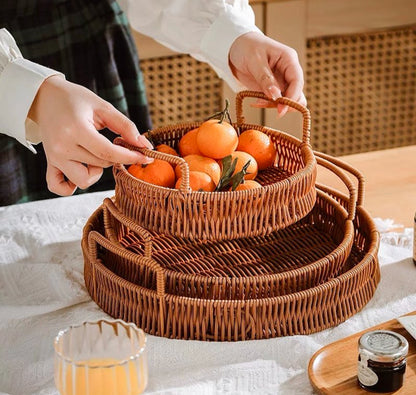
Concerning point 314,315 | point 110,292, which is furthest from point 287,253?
point 110,292

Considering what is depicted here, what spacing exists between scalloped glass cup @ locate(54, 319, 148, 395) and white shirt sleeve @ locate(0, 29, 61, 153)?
0.38 meters

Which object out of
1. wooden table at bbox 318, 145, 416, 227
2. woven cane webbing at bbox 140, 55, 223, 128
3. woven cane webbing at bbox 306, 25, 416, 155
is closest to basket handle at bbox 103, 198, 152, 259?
wooden table at bbox 318, 145, 416, 227

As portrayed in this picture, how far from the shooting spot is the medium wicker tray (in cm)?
118

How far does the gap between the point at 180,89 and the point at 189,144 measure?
1.62 meters

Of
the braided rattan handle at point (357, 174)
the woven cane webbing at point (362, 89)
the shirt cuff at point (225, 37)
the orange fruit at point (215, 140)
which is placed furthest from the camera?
the woven cane webbing at point (362, 89)

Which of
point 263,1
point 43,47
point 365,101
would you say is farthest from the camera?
point 365,101

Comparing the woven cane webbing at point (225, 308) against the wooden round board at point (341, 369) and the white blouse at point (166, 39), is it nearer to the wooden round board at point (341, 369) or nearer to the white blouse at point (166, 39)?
the wooden round board at point (341, 369)

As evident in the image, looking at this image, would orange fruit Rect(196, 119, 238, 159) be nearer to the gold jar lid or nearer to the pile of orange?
the pile of orange

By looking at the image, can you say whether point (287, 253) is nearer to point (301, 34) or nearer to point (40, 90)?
point (40, 90)

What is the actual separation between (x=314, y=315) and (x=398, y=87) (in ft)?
7.18

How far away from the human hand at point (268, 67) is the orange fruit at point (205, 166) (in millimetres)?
195

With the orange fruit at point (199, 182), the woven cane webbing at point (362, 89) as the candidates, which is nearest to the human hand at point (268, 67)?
the orange fruit at point (199, 182)

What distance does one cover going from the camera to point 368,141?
3.27 meters

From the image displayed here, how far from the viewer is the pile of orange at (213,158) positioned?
1.21m
